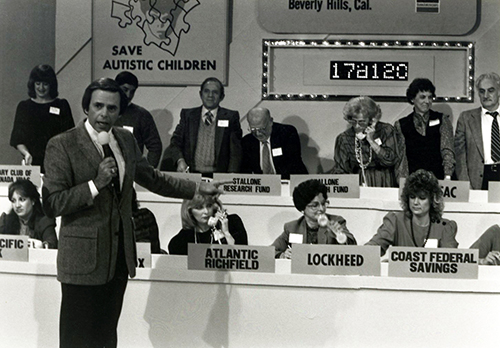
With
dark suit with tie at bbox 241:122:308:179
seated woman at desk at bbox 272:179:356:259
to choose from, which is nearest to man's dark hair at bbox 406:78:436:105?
dark suit with tie at bbox 241:122:308:179

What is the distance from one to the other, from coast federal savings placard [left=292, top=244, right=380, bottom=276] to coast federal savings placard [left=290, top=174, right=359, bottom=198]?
2.50ft

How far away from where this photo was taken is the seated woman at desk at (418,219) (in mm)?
3254

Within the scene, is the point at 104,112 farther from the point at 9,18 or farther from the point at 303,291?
the point at 9,18

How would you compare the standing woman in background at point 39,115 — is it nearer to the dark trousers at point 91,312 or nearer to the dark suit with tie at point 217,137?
the dark suit with tie at point 217,137

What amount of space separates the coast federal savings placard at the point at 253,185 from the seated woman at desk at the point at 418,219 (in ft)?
2.05

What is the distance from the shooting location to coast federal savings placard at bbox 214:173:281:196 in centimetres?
371

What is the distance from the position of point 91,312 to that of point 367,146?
6.63ft

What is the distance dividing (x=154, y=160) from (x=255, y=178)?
99 centimetres

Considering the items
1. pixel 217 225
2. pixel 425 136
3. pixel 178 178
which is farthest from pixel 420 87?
pixel 178 178

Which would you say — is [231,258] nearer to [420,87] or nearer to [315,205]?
[315,205]

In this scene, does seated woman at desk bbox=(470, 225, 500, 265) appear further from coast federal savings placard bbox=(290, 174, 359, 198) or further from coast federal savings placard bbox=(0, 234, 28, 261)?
coast federal savings placard bbox=(0, 234, 28, 261)

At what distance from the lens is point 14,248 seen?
2.94 metres

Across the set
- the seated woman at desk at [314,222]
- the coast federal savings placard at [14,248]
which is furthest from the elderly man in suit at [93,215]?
the seated woman at desk at [314,222]

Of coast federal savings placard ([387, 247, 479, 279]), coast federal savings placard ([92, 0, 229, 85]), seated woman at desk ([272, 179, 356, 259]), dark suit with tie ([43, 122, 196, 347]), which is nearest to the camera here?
dark suit with tie ([43, 122, 196, 347])
